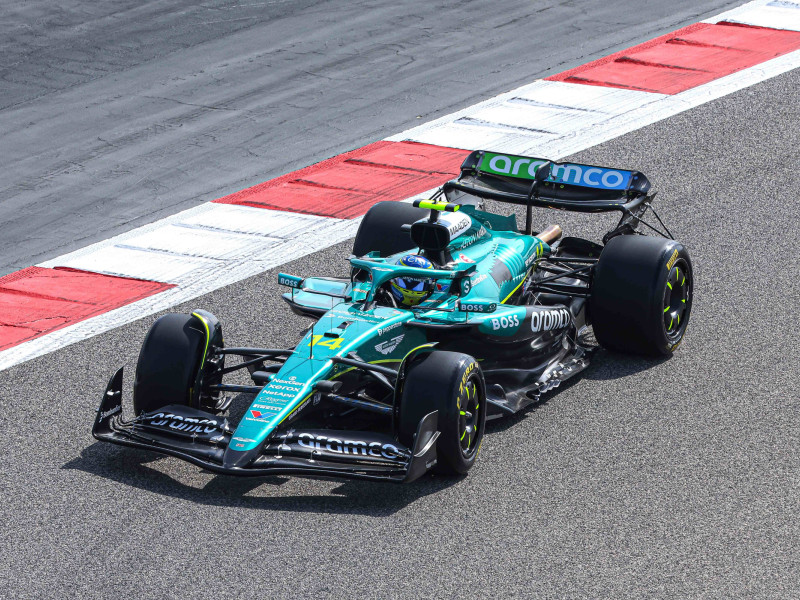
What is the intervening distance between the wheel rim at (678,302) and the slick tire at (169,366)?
3.30m

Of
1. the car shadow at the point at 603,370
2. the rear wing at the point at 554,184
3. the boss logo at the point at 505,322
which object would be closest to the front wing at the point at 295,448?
the boss logo at the point at 505,322

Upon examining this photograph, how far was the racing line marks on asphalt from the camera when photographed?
10469 millimetres

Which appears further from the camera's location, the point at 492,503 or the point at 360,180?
the point at 360,180

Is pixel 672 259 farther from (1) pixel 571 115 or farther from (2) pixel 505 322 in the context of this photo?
(1) pixel 571 115

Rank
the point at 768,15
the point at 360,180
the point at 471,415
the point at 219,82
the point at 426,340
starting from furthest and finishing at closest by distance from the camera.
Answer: the point at 768,15 < the point at 219,82 < the point at 360,180 < the point at 426,340 < the point at 471,415

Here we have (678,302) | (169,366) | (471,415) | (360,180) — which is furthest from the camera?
(360,180)

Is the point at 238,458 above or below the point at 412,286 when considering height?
below

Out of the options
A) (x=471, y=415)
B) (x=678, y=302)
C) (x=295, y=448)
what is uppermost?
(x=295, y=448)

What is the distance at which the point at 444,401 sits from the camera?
278 inches

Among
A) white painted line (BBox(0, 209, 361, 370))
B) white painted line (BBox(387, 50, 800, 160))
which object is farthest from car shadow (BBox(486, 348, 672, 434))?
white painted line (BBox(387, 50, 800, 160))

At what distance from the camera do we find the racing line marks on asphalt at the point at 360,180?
34.3 feet

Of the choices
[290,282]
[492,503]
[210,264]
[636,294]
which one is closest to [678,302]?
[636,294]

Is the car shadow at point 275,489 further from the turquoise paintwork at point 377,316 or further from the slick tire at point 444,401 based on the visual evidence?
the turquoise paintwork at point 377,316

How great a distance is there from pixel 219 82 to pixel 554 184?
23.2 feet
